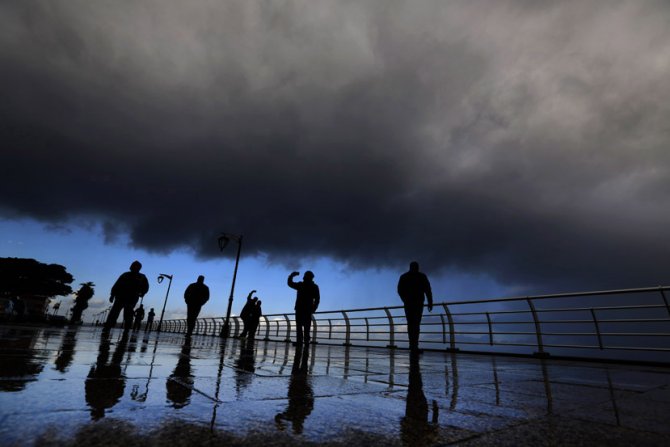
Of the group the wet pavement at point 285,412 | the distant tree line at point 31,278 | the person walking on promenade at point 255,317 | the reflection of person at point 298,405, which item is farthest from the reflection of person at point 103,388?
the distant tree line at point 31,278

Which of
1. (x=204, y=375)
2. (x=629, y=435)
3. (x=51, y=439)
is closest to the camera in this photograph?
(x=51, y=439)

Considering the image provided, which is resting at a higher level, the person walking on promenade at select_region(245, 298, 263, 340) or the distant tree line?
the distant tree line

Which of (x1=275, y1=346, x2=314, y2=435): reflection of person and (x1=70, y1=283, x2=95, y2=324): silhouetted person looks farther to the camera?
(x1=70, y1=283, x2=95, y2=324): silhouetted person

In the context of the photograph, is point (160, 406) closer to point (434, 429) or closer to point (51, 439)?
point (51, 439)

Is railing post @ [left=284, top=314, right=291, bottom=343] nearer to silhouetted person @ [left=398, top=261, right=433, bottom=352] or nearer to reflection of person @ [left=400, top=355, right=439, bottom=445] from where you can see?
silhouetted person @ [left=398, top=261, right=433, bottom=352]

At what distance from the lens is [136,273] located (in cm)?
882

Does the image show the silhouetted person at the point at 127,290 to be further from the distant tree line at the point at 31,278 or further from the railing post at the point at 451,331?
the distant tree line at the point at 31,278

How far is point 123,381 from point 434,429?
1753 millimetres

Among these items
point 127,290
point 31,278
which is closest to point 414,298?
point 127,290

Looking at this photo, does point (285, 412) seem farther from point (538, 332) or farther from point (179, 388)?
point (538, 332)

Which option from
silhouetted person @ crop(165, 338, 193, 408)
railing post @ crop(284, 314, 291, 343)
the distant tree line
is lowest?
silhouetted person @ crop(165, 338, 193, 408)

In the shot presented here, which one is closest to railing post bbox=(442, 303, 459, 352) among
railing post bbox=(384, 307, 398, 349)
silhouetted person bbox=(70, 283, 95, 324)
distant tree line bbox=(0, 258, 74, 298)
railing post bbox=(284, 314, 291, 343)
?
railing post bbox=(384, 307, 398, 349)

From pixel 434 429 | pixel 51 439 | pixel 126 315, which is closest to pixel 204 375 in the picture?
pixel 51 439

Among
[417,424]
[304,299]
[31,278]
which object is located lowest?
[417,424]
